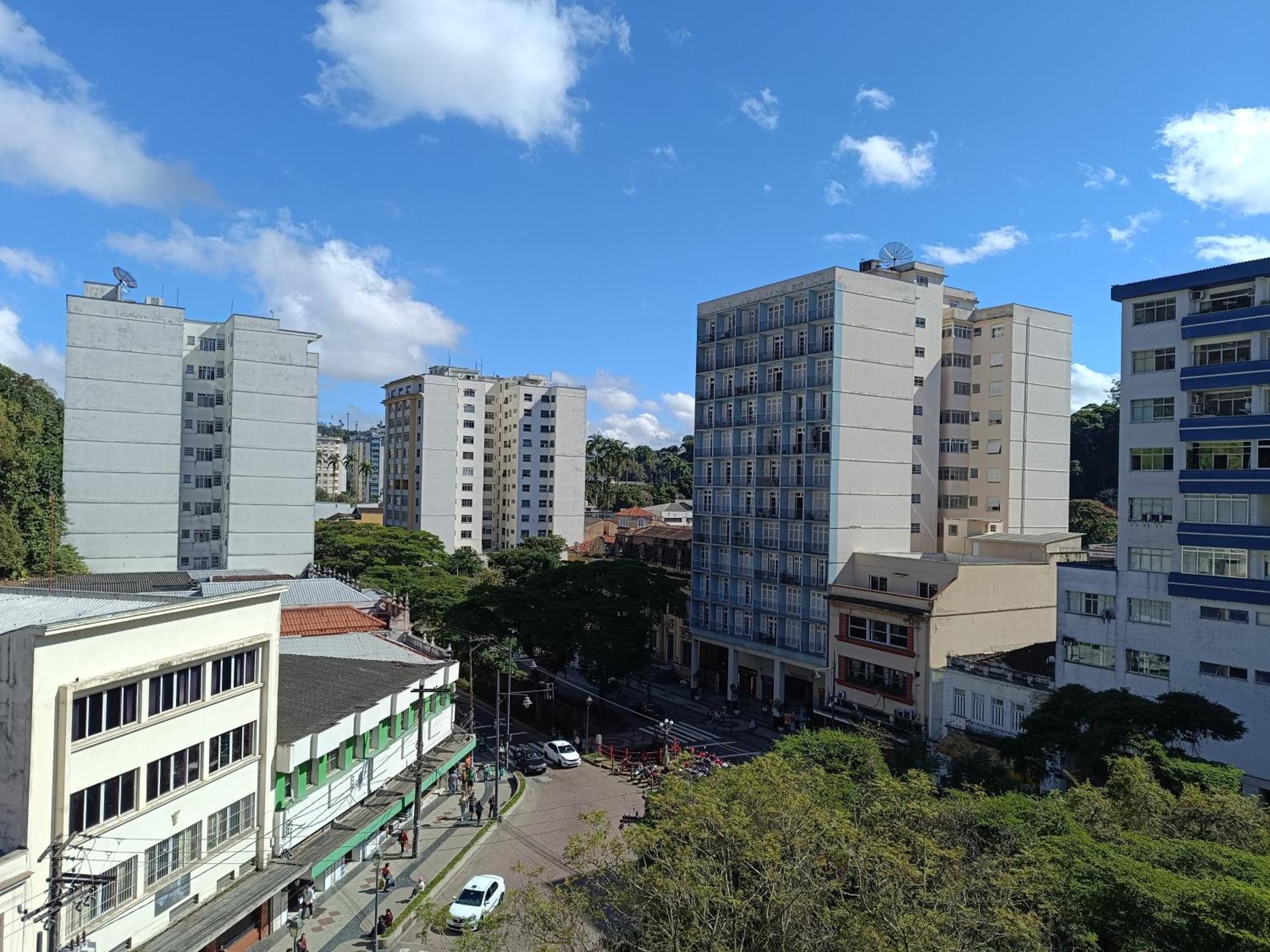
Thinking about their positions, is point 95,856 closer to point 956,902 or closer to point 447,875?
point 447,875

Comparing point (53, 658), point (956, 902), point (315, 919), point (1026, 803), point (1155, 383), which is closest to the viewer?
point (956, 902)

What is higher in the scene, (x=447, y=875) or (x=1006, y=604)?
(x=1006, y=604)

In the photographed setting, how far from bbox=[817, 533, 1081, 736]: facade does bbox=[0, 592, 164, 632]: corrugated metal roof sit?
37271mm

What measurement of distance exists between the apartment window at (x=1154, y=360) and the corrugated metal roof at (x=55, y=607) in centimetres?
4059

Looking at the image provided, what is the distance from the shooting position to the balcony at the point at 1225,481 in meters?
34.5

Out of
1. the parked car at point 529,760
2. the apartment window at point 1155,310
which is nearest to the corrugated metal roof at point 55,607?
the parked car at point 529,760

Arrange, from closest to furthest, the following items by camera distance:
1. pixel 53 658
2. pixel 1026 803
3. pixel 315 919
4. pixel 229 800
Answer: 1. pixel 53 658
2. pixel 1026 803
3. pixel 229 800
4. pixel 315 919

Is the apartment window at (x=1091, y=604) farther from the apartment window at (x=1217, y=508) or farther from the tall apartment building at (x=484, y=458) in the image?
the tall apartment building at (x=484, y=458)

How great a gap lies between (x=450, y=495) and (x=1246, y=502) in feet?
291

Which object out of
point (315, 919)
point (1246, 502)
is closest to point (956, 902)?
point (315, 919)

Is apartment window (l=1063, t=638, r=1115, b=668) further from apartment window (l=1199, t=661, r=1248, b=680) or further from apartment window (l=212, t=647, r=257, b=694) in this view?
apartment window (l=212, t=647, r=257, b=694)

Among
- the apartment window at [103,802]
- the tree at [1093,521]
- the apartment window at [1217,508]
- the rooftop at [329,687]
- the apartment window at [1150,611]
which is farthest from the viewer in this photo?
the tree at [1093,521]

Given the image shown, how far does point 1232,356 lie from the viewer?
1435 inches

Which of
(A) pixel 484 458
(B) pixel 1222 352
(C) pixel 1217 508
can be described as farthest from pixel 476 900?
(A) pixel 484 458
